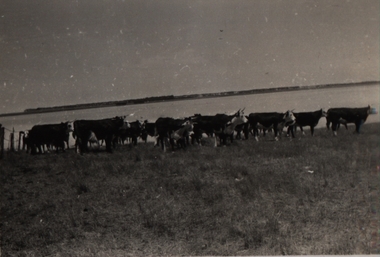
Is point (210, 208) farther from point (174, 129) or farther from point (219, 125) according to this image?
point (219, 125)

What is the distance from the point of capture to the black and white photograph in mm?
4004

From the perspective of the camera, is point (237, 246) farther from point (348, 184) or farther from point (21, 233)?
point (21, 233)

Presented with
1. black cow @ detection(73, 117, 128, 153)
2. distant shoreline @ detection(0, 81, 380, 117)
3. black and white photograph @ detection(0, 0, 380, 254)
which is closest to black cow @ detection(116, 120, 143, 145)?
black cow @ detection(73, 117, 128, 153)

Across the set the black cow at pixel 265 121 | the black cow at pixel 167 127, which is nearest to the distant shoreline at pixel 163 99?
the black cow at pixel 167 127

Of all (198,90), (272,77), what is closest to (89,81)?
(198,90)

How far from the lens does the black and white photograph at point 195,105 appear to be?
4004mm

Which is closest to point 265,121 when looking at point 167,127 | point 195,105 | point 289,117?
point 289,117

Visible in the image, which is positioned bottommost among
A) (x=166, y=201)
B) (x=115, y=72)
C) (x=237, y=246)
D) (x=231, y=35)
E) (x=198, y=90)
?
(x=237, y=246)

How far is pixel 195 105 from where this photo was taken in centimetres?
546

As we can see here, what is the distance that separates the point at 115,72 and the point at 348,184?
3.72 meters

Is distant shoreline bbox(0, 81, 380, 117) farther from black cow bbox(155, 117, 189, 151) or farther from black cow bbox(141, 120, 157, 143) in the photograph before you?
black cow bbox(141, 120, 157, 143)

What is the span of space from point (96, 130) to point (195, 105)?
323cm

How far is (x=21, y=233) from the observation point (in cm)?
434

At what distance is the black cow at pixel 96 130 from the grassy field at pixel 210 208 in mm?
2023
